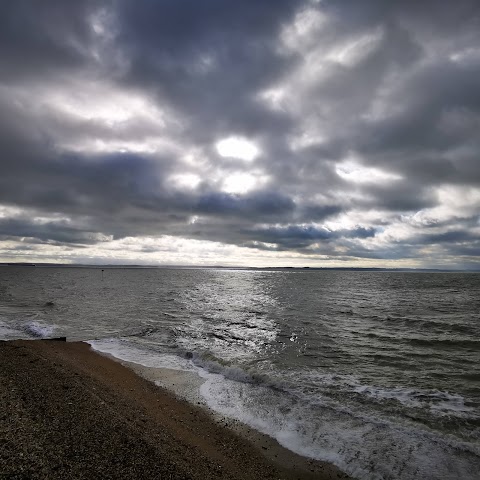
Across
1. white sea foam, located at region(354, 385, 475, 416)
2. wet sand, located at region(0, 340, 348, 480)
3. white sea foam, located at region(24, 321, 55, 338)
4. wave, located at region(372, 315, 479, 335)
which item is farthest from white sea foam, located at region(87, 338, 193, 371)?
wave, located at region(372, 315, 479, 335)

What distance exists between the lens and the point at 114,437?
702cm

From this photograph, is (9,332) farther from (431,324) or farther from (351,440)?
(431,324)

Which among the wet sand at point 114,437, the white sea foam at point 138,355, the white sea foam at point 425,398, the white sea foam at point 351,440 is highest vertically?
the wet sand at point 114,437

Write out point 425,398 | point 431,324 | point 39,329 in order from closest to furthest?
point 425,398, point 39,329, point 431,324

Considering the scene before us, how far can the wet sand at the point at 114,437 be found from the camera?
5.92 metres

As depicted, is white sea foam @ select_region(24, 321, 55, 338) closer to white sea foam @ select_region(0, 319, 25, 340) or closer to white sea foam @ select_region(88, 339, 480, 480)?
white sea foam @ select_region(0, 319, 25, 340)

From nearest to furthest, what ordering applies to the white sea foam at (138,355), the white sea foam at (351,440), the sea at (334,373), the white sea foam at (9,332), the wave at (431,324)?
the white sea foam at (351,440), the sea at (334,373), the white sea foam at (138,355), the white sea foam at (9,332), the wave at (431,324)

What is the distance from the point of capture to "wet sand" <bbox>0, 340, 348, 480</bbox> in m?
5.92

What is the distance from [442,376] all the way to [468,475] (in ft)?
25.1

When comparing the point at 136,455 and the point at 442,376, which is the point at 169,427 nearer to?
the point at 136,455

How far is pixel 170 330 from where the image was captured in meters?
24.0

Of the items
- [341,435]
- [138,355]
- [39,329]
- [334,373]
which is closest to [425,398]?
[334,373]

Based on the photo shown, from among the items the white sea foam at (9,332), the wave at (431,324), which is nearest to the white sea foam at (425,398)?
the wave at (431,324)

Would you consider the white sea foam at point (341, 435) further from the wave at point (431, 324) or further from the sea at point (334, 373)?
the wave at point (431, 324)
